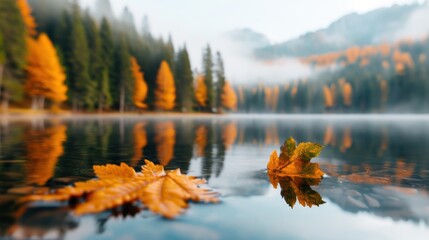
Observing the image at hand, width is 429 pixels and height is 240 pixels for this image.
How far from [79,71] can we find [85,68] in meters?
0.96

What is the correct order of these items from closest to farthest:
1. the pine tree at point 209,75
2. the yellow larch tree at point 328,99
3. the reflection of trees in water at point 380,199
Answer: the reflection of trees in water at point 380,199 → the pine tree at point 209,75 → the yellow larch tree at point 328,99

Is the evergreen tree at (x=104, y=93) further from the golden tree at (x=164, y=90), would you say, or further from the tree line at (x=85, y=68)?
the golden tree at (x=164, y=90)

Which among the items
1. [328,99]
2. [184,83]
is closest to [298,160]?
[184,83]

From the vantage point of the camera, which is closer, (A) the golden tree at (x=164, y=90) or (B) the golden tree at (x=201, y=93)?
(A) the golden tree at (x=164, y=90)

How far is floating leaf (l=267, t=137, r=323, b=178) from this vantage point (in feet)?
10.8

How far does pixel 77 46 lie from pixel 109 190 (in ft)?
157

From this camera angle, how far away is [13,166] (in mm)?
4223

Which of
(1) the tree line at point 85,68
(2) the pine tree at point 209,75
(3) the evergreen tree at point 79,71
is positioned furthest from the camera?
(2) the pine tree at point 209,75

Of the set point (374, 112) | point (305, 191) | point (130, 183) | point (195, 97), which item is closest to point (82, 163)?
point (130, 183)

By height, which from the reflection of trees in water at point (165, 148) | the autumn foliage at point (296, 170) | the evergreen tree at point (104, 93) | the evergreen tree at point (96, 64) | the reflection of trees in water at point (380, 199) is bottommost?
the reflection of trees in water at point (165, 148)

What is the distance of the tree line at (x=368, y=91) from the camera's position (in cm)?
11881

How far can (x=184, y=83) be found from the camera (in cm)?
6178

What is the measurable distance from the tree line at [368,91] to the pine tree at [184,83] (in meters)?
91.3

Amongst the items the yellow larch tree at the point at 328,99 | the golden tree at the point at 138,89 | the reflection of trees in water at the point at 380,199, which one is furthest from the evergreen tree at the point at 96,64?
the yellow larch tree at the point at 328,99
